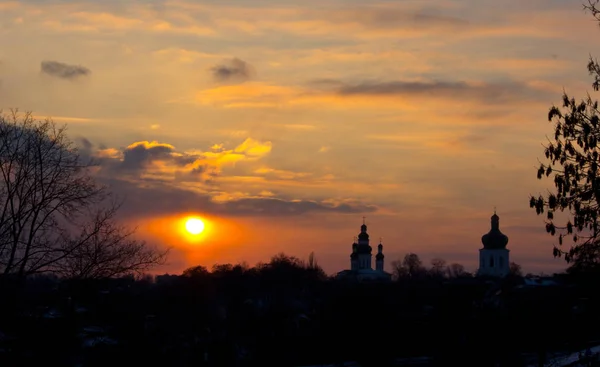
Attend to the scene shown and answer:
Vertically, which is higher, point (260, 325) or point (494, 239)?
point (494, 239)

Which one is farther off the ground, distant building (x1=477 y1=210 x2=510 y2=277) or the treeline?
distant building (x1=477 y1=210 x2=510 y2=277)

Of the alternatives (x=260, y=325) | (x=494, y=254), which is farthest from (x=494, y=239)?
(x=260, y=325)

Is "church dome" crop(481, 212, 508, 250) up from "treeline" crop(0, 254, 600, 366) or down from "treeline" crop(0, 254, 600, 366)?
up

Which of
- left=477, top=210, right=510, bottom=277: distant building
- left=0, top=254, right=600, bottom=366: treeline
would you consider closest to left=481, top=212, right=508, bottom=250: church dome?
left=477, top=210, right=510, bottom=277: distant building

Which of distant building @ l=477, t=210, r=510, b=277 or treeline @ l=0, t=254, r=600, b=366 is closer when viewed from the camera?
treeline @ l=0, t=254, r=600, b=366

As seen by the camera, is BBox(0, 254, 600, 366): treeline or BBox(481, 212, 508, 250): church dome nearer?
BBox(0, 254, 600, 366): treeline

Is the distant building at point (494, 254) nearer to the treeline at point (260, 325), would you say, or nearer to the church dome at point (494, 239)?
the church dome at point (494, 239)

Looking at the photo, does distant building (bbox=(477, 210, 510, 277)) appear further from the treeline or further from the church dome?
the treeline

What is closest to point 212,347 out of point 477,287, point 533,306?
point 533,306

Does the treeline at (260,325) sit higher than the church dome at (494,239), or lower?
lower

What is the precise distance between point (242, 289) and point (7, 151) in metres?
96.7

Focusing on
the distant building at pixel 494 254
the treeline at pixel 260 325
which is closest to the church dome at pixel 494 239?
the distant building at pixel 494 254

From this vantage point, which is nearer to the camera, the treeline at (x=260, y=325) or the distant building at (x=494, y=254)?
the treeline at (x=260, y=325)

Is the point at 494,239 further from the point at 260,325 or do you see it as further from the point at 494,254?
the point at 260,325
